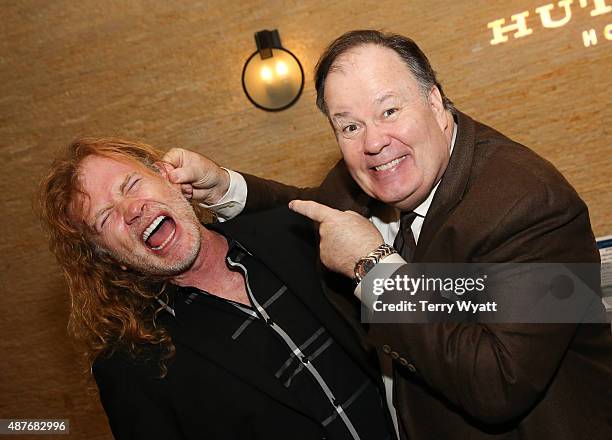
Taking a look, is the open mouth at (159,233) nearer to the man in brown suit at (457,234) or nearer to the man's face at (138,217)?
the man's face at (138,217)

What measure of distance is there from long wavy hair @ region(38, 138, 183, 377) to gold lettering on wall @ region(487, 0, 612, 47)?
187 cm

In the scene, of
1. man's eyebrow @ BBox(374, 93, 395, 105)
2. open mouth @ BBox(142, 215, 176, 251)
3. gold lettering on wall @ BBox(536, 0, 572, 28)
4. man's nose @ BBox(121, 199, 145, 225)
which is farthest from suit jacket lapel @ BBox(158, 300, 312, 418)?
gold lettering on wall @ BBox(536, 0, 572, 28)

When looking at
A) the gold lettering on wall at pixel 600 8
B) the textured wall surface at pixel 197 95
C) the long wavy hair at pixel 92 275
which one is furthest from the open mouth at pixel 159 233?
the gold lettering on wall at pixel 600 8

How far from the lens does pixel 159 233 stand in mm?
2160

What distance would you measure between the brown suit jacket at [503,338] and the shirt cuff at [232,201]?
3.01ft

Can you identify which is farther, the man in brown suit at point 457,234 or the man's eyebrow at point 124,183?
the man's eyebrow at point 124,183

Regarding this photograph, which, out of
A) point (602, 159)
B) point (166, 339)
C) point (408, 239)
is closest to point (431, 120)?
point (408, 239)

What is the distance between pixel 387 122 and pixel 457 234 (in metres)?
0.35

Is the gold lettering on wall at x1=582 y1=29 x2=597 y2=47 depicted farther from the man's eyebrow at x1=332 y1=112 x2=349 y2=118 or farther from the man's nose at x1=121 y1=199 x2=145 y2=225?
the man's nose at x1=121 y1=199 x2=145 y2=225

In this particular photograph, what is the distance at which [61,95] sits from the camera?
12.6 ft

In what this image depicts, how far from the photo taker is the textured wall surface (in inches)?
119

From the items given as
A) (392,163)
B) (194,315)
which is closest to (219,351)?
(194,315)

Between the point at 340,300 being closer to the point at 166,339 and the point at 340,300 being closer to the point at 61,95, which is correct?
the point at 166,339

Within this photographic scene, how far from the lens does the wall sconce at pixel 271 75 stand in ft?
10.9
